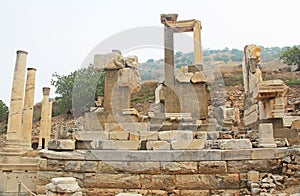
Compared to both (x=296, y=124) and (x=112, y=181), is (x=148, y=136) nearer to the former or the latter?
(x=112, y=181)

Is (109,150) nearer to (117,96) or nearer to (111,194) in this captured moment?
(111,194)

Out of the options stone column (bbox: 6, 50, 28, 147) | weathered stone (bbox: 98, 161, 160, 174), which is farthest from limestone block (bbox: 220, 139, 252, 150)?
stone column (bbox: 6, 50, 28, 147)

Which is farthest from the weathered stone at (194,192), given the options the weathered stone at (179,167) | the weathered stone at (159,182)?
the weathered stone at (179,167)

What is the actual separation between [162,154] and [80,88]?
853 inches

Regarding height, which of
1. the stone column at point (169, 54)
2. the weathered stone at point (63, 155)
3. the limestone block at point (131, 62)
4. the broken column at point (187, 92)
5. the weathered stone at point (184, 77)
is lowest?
the weathered stone at point (63, 155)

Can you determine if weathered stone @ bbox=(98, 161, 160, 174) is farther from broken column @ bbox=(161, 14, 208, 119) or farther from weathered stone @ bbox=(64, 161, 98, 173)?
broken column @ bbox=(161, 14, 208, 119)

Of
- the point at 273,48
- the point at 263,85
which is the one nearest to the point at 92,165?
the point at 263,85

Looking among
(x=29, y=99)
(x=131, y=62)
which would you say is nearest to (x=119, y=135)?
(x=131, y=62)

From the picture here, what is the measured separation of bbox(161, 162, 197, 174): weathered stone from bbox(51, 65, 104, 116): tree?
15119 mm

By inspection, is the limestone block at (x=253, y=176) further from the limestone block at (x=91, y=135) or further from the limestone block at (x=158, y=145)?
the limestone block at (x=91, y=135)

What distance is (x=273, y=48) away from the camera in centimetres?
10744

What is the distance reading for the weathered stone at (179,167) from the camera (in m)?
5.86

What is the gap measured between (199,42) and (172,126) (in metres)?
6.98

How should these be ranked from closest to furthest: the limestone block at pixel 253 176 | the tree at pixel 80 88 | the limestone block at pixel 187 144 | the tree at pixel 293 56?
the limestone block at pixel 253 176
the limestone block at pixel 187 144
the tree at pixel 80 88
the tree at pixel 293 56
